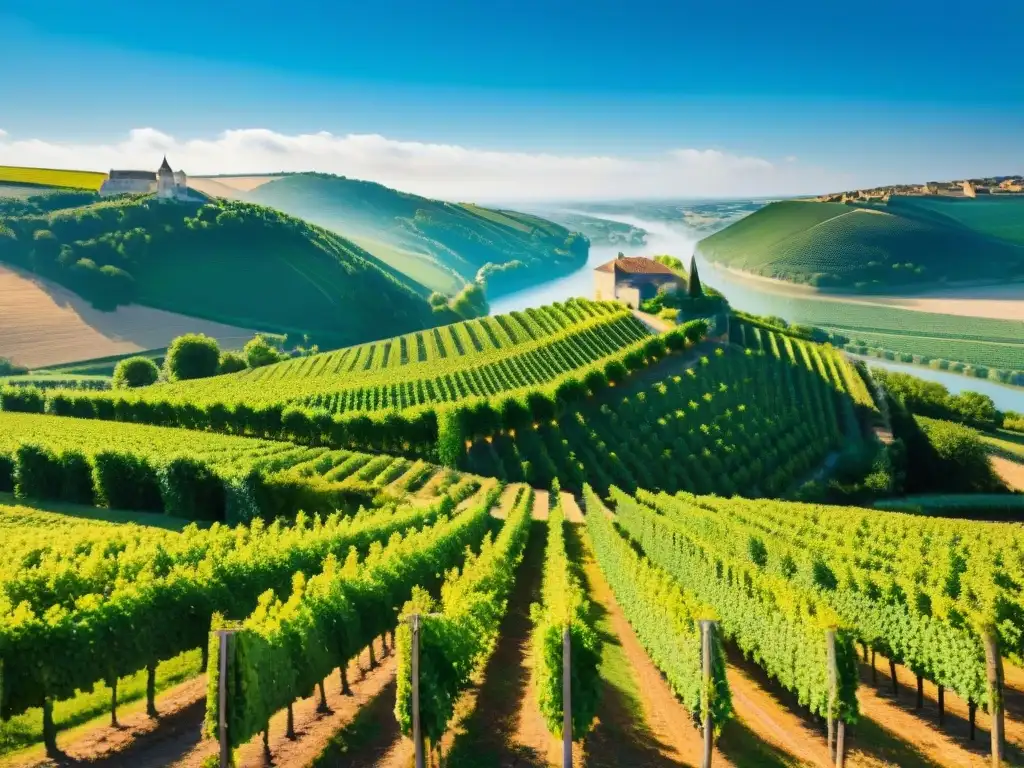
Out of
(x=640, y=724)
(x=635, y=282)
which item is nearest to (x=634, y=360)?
(x=635, y=282)

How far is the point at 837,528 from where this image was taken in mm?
37469

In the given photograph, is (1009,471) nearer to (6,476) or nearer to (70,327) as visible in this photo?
(6,476)

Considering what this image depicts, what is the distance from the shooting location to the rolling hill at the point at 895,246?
16375cm

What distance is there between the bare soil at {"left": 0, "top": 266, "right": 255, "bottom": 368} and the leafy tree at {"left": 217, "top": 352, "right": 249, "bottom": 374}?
22.5 meters

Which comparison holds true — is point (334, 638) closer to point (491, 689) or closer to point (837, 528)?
point (491, 689)

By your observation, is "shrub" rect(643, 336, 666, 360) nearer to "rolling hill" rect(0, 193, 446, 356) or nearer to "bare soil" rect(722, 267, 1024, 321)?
"rolling hill" rect(0, 193, 446, 356)

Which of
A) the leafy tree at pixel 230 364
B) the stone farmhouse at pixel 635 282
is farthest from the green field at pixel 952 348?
the leafy tree at pixel 230 364

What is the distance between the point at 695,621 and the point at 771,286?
171181mm

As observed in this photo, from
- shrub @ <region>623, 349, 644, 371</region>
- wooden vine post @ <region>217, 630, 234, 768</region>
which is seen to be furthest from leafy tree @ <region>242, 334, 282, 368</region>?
wooden vine post @ <region>217, 630, 234, 768</region>

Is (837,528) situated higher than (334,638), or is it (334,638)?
(334,638)

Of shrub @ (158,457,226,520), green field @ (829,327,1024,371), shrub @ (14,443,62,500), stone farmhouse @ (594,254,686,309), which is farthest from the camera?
green field @ (829,327,1024,371)

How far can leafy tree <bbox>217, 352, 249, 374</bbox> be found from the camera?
106312mm

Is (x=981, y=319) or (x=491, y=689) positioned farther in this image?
(x=981, y=319)

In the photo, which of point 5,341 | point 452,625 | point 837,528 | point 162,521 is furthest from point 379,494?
point 5,341
